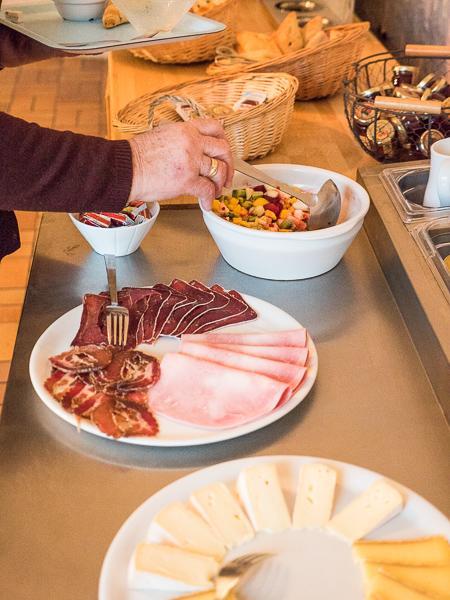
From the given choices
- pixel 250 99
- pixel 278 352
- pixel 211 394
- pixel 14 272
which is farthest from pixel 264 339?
pixel 14 272

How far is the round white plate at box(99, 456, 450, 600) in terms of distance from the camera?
Result: 74 centimetres

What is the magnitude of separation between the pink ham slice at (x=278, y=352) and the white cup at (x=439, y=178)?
450 millimetres

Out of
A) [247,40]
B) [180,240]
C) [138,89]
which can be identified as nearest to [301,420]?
[180,240]

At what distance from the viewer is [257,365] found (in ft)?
3.30

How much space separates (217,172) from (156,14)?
0.36 meters

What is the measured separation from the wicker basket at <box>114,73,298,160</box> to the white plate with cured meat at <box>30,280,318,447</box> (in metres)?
0.62

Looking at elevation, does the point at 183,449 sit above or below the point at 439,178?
below

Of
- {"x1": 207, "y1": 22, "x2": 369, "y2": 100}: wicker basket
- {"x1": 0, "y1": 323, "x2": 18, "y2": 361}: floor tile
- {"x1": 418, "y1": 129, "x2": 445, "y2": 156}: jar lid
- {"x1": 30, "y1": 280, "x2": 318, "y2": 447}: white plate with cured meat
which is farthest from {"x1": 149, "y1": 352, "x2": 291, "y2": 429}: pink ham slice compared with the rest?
{"x1": 0, "y1": 323, "x2": 18, "y2": 361}: floor tile

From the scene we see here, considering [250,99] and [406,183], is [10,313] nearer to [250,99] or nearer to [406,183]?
[250,99]

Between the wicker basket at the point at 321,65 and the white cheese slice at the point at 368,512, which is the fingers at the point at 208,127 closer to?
the white cheese slice at the point at 368,512

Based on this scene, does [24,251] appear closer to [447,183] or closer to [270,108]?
[270,108]

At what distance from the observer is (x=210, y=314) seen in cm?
115

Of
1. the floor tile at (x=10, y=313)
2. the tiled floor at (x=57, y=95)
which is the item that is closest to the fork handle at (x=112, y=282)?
the floor tile at (x=10, y=313)

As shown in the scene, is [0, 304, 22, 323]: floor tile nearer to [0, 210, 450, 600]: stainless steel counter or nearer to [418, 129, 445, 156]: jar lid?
[0, 210, 450, 600]: stainless steel counter
